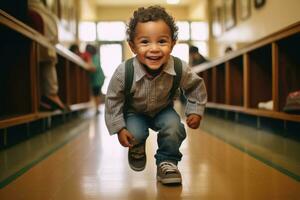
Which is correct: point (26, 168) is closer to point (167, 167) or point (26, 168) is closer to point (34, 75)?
point (167, 167)

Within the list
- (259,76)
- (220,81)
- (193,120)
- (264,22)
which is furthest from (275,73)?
(264,22)

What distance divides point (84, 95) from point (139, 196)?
5.08 metres

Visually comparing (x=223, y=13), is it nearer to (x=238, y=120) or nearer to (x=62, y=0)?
(x=62, y=0)

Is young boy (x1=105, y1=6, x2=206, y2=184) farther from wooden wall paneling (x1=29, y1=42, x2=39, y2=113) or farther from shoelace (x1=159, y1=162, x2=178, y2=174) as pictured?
wooden wall paneling (x1=29, y1=42, x2=39, y2=113)

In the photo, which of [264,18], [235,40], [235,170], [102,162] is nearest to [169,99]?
[235,170]

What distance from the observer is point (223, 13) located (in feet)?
26.6

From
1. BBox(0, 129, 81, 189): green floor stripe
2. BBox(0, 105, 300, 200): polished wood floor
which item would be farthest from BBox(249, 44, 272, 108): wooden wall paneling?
BBox(0, 129, 81, 189): green floor stripe

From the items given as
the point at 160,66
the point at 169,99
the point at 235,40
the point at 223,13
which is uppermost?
the point at 223,13

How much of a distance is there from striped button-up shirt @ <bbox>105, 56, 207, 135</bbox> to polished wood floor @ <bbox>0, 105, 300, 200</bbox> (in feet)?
0.78

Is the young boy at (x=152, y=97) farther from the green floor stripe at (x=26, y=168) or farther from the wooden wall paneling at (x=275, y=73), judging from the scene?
the wooden wall paneling at (x=275, y=73)

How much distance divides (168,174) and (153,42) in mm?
479

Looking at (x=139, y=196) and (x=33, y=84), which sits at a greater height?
(x=33, y=84)

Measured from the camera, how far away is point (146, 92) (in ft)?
4.70

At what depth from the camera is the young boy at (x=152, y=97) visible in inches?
52.7
